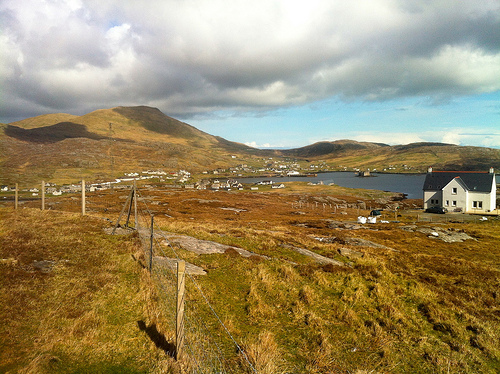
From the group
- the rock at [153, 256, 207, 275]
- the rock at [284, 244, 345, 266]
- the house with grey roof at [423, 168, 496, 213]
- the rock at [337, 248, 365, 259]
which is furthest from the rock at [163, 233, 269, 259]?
the house with grey roof at [423, 168, 496, 213]

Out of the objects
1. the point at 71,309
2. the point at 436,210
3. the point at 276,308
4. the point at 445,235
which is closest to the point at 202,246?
the point at 276,308

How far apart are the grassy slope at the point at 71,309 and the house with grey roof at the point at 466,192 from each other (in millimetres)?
91956

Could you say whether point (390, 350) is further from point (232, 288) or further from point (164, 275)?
point (164, 275)

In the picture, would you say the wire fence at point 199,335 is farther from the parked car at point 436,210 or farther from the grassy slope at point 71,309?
the parked car at point 436,210

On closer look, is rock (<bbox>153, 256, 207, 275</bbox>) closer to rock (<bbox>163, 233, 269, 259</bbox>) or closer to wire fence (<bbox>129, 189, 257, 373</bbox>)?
wire fence (<bbox>129, 189, 257, 373</bbox>)

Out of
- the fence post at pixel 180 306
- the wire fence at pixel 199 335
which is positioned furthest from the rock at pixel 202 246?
the fence post at pixel 180 306

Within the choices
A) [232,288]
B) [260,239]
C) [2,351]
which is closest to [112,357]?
[2,351]

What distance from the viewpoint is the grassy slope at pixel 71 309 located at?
7086 millimetres

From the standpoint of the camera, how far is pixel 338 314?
12258 mm

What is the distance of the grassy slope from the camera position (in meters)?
7.09

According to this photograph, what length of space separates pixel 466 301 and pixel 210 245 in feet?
55.5

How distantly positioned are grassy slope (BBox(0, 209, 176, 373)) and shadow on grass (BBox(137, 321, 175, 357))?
20 cm


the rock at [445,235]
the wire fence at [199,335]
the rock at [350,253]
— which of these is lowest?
the rock at [445,235]

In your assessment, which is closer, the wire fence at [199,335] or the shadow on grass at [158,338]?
the wire fence at [199,335]
